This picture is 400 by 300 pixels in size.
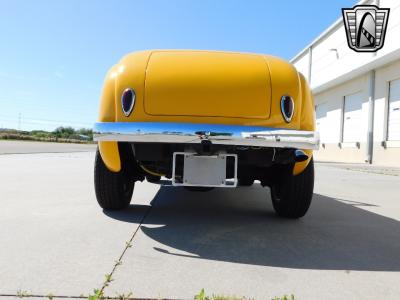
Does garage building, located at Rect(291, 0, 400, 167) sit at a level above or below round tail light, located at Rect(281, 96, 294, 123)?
above

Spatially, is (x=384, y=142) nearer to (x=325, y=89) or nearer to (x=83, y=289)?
(x=325, y=89)

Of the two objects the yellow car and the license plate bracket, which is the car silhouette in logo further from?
the license plate bracket

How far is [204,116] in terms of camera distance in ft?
8.68

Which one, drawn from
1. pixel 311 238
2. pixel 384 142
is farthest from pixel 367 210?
pixel 384 142

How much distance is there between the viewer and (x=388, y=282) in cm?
193

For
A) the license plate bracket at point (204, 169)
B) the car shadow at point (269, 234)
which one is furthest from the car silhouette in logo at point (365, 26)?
the license plate bracket at point (204, 169)

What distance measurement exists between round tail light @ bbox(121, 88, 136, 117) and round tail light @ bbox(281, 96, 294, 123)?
3.33ft

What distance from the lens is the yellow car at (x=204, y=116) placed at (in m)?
2.53

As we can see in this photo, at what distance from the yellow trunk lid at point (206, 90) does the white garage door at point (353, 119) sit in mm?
17161

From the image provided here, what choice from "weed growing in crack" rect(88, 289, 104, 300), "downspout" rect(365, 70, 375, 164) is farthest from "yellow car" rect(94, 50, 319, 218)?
"downspout" rect(365, 70, 375, 164)

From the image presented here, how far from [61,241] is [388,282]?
183 cm

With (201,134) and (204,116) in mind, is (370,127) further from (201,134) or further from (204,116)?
(201,134)

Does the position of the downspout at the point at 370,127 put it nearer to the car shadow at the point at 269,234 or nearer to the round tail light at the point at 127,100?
the car shadow at the point at 269,234

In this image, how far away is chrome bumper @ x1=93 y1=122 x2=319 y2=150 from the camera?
2.48 metres
